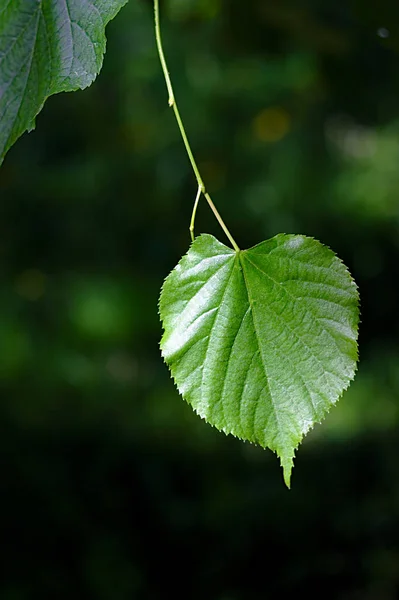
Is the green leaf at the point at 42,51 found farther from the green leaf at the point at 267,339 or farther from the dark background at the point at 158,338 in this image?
the dark background at the point at 158,338

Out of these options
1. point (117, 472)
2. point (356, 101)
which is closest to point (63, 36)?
point (356, 101)

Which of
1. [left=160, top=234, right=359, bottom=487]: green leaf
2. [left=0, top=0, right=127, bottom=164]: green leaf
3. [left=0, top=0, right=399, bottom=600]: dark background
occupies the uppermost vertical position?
[left=0, top=0, right=127, bottom=164]: green leaf

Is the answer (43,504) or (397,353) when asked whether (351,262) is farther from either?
(43,504)

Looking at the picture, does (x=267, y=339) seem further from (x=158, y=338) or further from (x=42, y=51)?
(x=158, y=338)

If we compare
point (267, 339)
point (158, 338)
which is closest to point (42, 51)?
point (267, 339)

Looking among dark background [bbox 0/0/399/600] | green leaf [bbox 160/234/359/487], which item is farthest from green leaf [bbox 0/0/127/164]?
dark background [bbox 0/0/399/600]

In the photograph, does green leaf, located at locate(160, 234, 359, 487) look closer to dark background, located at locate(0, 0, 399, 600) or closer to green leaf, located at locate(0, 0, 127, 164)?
green leaf, located at locate(0, 0, 127, 164)

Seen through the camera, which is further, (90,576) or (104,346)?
(104,346)
